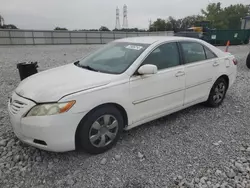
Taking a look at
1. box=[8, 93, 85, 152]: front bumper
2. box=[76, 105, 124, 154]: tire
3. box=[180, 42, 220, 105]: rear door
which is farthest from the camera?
box=[180, 42, 220, 105]: rear door

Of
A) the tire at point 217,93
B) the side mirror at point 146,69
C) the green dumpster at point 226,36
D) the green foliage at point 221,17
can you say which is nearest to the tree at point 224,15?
the green foliage at point 221,17

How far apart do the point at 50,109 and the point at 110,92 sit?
0.75 metres

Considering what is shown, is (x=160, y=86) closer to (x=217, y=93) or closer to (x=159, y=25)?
(x=217, y=93)

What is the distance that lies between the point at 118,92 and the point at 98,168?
99cm

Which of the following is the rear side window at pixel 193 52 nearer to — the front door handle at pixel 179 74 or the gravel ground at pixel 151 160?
the front door handle at pixel 179 74

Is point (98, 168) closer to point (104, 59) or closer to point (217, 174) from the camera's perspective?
point (217, 174)

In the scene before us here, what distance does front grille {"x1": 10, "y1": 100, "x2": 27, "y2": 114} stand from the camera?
8.17 feet

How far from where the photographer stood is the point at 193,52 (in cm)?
378

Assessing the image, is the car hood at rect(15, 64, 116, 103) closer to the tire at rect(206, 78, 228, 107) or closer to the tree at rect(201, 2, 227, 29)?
the tire at rect(206, 78, 228, 107)

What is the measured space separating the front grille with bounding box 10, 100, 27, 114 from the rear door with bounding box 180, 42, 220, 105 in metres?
2.54

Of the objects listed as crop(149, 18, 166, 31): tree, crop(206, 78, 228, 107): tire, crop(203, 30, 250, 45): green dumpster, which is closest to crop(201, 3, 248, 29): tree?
crop(149, 18, 166, 31): tree

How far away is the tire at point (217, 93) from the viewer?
417cm

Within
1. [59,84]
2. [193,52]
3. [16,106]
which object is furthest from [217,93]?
[16,106]

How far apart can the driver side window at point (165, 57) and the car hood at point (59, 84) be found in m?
0.76
